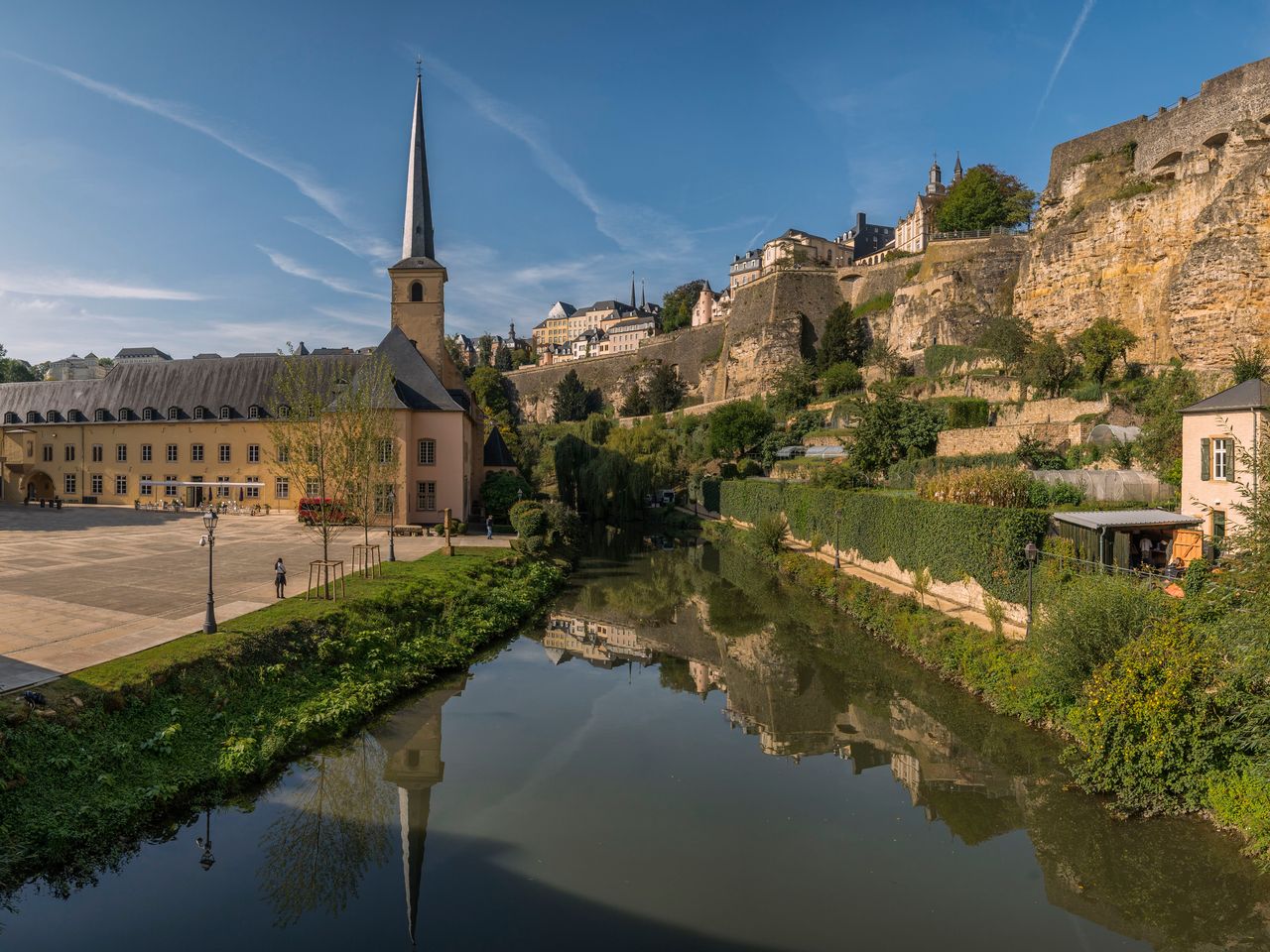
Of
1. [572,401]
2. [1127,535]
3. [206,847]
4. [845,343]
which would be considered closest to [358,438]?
[206,847]

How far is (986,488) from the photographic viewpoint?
1920 cm

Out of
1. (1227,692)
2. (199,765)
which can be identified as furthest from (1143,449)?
(199,765)

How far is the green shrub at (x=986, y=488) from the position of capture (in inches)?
739

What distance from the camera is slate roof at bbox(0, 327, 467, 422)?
119 feet

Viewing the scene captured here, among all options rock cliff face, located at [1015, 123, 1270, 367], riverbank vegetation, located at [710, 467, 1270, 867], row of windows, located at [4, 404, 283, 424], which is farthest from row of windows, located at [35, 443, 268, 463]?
rock cliff face, located at [1015, 123, 1270, 367]

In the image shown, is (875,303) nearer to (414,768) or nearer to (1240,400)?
(1240,400)

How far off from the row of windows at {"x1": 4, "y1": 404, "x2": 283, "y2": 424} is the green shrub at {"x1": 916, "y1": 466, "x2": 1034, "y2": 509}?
99.9ft

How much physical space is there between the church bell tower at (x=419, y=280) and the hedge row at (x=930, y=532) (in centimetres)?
1917

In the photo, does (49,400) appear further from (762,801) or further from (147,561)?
(762,801)

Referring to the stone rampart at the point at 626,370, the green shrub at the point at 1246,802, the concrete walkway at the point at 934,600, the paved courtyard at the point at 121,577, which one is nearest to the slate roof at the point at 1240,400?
the concrete walkway at the point at 934,600

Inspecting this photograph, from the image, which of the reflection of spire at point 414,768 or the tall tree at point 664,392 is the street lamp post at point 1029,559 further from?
the tall tree at point 664,392

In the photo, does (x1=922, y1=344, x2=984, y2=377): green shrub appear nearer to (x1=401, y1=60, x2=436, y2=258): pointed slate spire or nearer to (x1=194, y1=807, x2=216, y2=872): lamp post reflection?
(x1=401, y1=60, x2=436, y2=258): pointed slate spire

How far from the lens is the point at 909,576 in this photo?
19.7m

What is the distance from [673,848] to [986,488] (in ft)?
45.5
